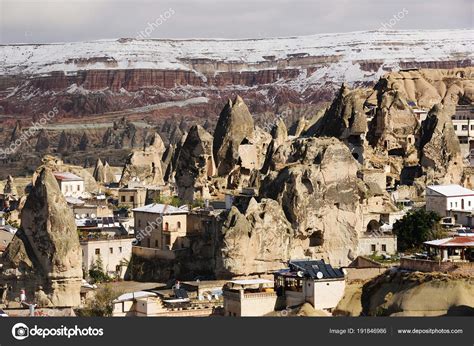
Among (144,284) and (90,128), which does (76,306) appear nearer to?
(144,284)

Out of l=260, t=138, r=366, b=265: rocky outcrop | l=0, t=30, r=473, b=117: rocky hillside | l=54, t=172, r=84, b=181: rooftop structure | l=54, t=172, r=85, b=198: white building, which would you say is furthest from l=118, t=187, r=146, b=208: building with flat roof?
l=0, t=30, r=473, b=117: rocky hillside

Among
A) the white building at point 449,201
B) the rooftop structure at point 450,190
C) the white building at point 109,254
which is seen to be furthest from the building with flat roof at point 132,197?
the white building at point 449,201

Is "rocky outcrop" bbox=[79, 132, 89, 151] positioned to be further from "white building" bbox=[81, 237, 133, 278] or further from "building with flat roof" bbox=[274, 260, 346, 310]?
"building with flat roof" bbox=[274, 260, 346, 310]

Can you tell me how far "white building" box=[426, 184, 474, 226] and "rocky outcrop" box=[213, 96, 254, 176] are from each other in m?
11.7

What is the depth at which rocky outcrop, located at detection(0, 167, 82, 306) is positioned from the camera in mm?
42438

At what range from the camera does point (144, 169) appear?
68.8m

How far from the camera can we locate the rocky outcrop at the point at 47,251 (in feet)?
139

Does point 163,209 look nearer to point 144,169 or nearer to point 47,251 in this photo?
point 47,251

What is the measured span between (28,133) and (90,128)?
83.8 feet

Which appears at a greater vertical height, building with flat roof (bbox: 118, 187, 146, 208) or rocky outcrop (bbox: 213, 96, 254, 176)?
rocky outcrop (bbox: 213, 96, 254, 176)

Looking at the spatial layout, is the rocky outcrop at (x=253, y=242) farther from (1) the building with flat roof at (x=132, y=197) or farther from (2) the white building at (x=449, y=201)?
(1) the building with flat roof at (x=132, y=197)

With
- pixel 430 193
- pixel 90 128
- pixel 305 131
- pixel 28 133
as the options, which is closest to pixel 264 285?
pixel 430 193

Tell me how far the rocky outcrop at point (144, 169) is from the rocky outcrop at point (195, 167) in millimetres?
4707

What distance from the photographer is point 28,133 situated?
136m
